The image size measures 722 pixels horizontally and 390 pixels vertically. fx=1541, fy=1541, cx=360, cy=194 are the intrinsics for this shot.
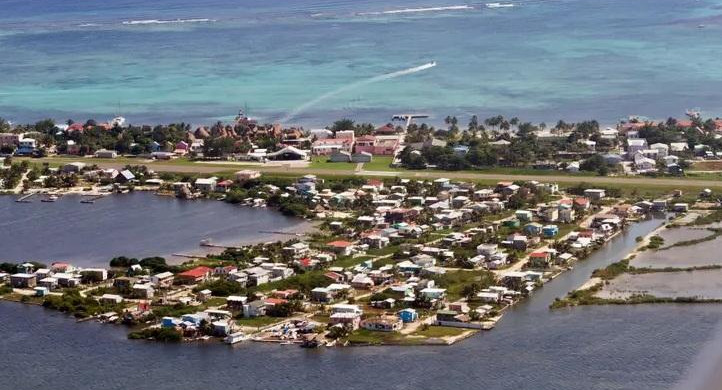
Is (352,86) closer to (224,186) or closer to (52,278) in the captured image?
(224,186)

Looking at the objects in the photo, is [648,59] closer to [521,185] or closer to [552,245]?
[521,185]

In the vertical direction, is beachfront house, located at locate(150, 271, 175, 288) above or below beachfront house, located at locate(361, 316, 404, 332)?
above

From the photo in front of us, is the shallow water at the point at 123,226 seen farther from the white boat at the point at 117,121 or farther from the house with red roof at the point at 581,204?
the white boat at the point at 117,121

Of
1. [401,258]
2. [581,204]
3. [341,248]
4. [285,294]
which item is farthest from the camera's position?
[581,204]

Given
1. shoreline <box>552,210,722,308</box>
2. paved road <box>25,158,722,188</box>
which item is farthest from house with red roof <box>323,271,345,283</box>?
paved road <box>25,158,722,188</box>

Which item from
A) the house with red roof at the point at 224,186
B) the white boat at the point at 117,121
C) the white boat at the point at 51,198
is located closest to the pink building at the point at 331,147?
the house with red roof at the point at 224,186

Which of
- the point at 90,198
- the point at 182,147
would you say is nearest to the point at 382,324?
the point at 90,198

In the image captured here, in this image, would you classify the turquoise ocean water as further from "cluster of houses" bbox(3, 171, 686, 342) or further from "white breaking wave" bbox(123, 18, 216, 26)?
"cluster of houses" bbox(3, 171, 686, 342)
